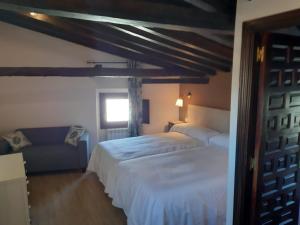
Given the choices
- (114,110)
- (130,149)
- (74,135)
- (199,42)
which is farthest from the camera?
(114,110)

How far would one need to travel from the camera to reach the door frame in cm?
178

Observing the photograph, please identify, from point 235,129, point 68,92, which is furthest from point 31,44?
point 235,129

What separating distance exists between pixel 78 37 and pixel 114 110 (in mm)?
1783

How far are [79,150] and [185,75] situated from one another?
2.48 meters

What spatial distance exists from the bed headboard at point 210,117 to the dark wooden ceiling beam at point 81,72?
0.78 metres

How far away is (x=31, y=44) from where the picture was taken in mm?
4996

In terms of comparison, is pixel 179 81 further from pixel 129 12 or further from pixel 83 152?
pixel 129 12

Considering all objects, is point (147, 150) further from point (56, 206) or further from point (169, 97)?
point (169, 97)

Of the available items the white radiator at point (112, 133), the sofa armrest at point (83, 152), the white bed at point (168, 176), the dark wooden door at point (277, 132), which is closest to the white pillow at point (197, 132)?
the white bed at point (168, 176)

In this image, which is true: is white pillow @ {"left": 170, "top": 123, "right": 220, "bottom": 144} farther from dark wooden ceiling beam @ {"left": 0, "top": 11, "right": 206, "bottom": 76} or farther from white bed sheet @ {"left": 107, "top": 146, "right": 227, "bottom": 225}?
dark wooden ceiling beam @ {"left": 0, "top": 11, "right": 206, "bottom": 76}

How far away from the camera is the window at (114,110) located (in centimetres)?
572

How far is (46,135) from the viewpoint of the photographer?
5117 mm

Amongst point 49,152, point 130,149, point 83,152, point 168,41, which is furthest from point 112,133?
point 168,41

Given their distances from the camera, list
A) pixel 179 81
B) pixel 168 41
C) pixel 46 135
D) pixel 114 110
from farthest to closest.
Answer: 1. pixel 114 110
2. pixel 179 81
3. pixel 46 135
4. pixel 168 41
